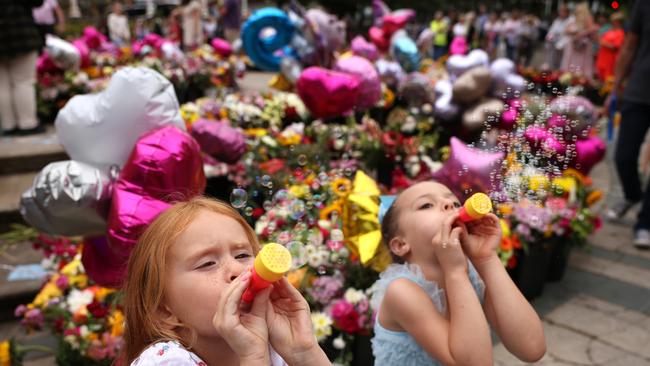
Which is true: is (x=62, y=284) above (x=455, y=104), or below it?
below

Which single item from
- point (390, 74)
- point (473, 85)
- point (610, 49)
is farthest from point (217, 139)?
point (610, 49)

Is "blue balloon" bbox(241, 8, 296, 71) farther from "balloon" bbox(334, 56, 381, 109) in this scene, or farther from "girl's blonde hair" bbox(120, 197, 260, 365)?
"girl's blonde hair" bbox(120, 197, 260, 365)

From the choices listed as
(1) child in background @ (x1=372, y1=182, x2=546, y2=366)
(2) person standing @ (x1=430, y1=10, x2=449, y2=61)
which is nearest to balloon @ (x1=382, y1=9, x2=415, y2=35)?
(1) child in background @ (x1=372, y1=182, x2=546, y2=366)

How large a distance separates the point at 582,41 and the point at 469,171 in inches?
421

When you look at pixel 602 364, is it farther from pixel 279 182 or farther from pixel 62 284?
pixel 62 284

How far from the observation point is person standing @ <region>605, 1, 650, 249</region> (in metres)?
3.82

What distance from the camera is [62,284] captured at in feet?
8.82

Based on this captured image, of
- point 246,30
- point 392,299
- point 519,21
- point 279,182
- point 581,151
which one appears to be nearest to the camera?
point 392,299

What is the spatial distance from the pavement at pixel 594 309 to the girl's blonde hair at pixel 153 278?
1.76 m

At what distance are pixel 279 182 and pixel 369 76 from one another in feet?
6.54

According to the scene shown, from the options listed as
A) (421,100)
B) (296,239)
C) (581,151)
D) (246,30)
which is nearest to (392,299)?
(296,239)

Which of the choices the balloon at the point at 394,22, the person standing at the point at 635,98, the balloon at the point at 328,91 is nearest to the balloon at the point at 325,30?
the balloon at the point at 328,91

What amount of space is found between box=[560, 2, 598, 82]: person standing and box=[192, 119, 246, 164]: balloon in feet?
31.1

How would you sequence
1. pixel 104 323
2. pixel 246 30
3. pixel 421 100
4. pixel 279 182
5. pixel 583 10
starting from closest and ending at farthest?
pixel 104 323 → pixel 279 182 → pixel 421 100 → pixel 246 30 → pixel 583 10
